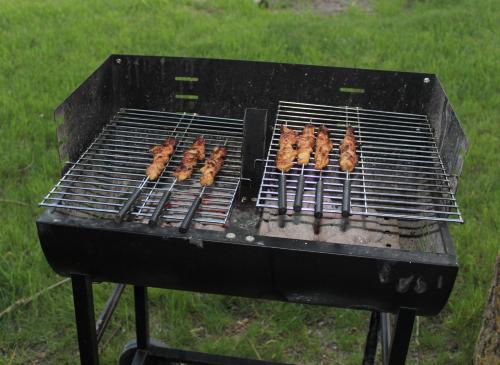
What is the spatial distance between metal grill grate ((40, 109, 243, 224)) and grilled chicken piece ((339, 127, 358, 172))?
462 mm

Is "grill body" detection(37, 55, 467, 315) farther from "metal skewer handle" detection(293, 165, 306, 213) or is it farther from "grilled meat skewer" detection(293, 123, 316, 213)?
"grilled meat skewer" detection(293, 123, 316, 213)

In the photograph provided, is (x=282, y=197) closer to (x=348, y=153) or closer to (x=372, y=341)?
(x=348, y=153)

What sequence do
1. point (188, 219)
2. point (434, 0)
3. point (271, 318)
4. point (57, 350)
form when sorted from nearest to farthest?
point (188, 219), point (57, 350), point (271, 318), point (434, 0)

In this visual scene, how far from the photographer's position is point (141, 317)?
2869 mm

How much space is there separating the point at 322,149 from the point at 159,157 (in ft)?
2.39

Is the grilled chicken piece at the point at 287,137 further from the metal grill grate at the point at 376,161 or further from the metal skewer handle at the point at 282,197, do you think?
the metal skewer handle at the point at 282,197

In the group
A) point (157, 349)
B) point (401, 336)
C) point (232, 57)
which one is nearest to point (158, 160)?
point (157, 349)

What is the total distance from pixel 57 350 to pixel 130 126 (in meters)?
1.37

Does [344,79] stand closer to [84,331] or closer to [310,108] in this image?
[310,108]

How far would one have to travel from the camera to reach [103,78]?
9.16ft

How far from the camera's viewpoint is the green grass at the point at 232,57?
3371 millimetres

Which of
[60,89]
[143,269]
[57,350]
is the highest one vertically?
[143,269]

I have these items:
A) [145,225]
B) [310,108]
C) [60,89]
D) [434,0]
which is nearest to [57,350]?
[145,225]

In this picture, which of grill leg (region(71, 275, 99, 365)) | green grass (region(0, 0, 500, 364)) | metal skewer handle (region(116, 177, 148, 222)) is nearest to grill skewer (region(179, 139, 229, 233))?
metal skewer handle (region(116, 177, 148, 222))
